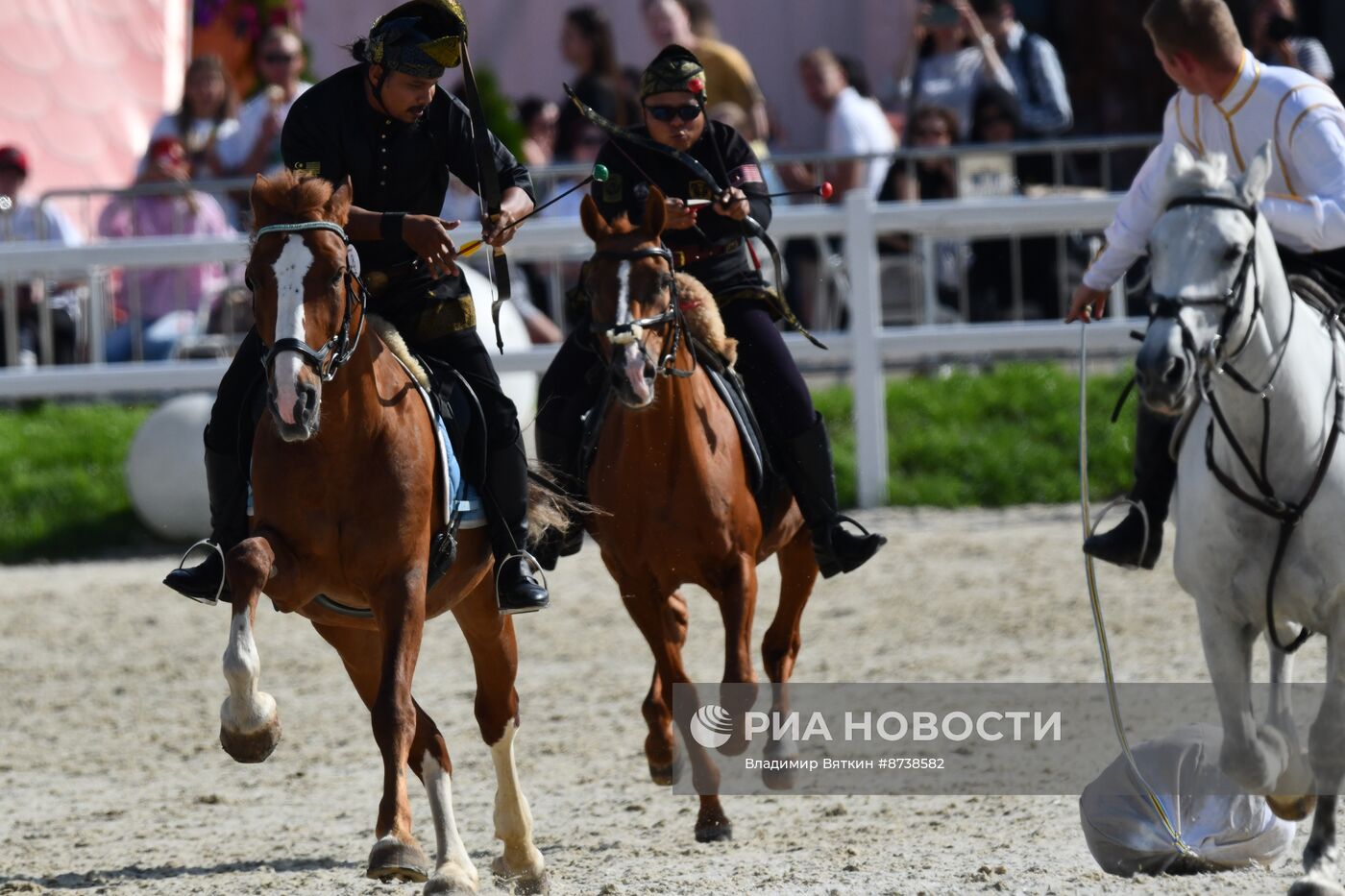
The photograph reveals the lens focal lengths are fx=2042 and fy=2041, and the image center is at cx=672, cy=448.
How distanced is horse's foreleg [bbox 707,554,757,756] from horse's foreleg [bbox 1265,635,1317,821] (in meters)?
1.75

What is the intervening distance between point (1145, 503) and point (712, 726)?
1.65 meters

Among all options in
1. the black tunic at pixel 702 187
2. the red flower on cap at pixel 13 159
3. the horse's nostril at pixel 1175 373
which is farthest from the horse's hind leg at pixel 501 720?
the red flower on cap at pixel 13 159

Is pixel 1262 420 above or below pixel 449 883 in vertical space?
above

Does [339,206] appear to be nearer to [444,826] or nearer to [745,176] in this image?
[444,826]

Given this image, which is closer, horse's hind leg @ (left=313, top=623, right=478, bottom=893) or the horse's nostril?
the horse's nostril

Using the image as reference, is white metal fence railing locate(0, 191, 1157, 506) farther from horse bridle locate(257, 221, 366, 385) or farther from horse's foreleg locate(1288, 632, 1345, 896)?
horse's foreleg locate(1288, 632, 1345, 896)

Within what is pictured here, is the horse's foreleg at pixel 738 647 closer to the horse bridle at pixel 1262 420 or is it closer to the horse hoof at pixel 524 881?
the horse hoof at pixel 524 881

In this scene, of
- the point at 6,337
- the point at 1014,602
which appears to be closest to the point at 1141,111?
the point at 1014,602

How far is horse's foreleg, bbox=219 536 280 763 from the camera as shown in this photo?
17.0 feet

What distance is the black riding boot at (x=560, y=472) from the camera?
7.04 metres

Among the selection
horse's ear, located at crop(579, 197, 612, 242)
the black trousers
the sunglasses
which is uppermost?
the sunglasses

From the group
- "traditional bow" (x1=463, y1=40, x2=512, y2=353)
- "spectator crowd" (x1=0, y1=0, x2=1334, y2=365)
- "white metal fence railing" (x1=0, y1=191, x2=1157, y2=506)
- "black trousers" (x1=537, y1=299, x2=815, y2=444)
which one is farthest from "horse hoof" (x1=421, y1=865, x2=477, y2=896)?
"spectator crowd" (x1=0, y1=0, x2=1334, y2=365)

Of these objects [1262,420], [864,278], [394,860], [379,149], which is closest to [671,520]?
[379,149]

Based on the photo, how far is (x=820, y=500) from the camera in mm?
7395
